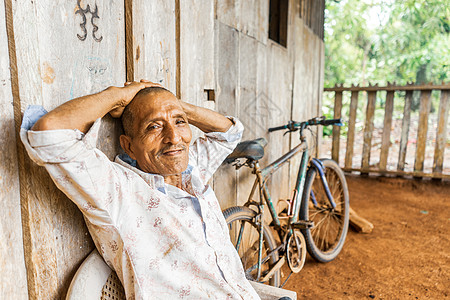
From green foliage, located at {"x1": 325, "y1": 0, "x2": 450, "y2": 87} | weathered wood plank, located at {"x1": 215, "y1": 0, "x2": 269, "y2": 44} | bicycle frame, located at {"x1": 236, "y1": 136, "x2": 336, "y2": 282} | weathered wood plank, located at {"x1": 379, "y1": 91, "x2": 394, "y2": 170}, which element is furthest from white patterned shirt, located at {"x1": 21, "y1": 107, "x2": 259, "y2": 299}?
green foliage, located at {"x1": 325, "y1": 0, "x2": 450, "y2": 87}

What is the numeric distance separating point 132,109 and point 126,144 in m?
0.15

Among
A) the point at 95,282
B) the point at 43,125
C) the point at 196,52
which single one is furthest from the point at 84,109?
the point at 196,52

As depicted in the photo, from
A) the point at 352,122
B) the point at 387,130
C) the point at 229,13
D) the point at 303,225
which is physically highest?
the point at 229,13

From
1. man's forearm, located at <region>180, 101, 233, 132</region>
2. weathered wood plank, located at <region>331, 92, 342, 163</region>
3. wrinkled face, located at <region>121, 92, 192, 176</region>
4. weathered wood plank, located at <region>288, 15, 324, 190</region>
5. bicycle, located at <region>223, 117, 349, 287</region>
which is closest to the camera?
wrinkled face, located at <region>121, 92, 192, 176</region>

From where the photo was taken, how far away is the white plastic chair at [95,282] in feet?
3.37

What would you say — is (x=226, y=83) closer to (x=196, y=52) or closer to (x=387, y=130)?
(x=196, y=52)

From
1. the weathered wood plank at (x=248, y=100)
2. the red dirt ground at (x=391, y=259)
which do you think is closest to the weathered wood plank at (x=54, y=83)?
the weathered wood plank at (x=248, y=100)

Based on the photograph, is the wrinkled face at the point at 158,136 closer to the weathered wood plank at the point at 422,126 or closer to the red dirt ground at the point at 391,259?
the red dirt ground at the point at 391,259

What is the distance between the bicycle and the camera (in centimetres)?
215

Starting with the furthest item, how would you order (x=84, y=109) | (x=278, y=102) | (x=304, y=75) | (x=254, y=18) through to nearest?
(x=304, y=75)
(x=278, y=102)
(x=254, y=18)
(x=84, y=109)

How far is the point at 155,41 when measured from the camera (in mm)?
1430

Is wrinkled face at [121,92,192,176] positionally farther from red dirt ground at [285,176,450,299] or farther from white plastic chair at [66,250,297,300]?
red dirt ground at [285,176,450,299]

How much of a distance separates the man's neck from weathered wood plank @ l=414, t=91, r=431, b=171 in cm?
561

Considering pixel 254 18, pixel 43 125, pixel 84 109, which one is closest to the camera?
pixel 43 125
